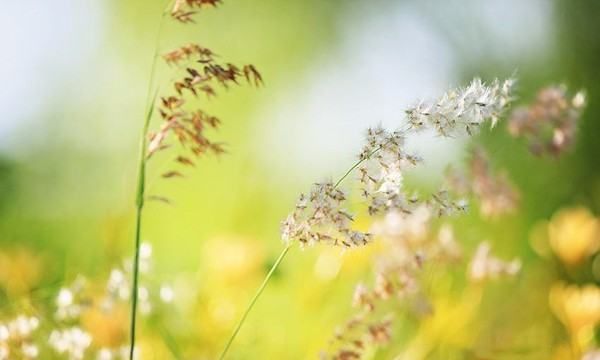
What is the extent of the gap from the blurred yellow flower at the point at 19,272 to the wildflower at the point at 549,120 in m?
0.54

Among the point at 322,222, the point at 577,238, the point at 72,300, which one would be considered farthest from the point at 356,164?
the point at 577,238

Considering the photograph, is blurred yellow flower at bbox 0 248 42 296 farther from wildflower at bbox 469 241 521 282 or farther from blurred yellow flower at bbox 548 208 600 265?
blurred yellow flower at bbox 548 208 600 265

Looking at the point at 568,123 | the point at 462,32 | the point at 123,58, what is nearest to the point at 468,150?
the point at 568,123

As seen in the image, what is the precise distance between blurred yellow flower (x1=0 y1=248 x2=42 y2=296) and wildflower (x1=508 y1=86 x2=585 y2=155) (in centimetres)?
54

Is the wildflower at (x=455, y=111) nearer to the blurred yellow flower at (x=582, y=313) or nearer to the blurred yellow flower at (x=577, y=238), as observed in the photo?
the blurred yellow flower at (x=582, y=313)

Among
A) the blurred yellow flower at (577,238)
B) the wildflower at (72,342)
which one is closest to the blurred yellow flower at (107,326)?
the wildflower at (72,342)

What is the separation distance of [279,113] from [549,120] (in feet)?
6.94

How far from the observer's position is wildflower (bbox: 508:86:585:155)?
93 centimetres

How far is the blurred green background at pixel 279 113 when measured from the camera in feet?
6.64

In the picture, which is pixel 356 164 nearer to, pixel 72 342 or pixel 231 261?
pixel 72 342

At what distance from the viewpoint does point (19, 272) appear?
39.9 inches

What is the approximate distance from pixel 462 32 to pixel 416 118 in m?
1.91

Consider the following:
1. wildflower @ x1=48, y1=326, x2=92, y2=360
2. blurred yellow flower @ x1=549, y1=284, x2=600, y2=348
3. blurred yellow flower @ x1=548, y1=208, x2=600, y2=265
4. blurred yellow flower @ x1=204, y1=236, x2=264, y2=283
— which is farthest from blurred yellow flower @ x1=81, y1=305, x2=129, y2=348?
blurred yellow flower @ x1=548, y1=208, x2=600, y2=265

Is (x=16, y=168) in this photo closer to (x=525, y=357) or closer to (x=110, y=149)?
(x=110, y=149)
